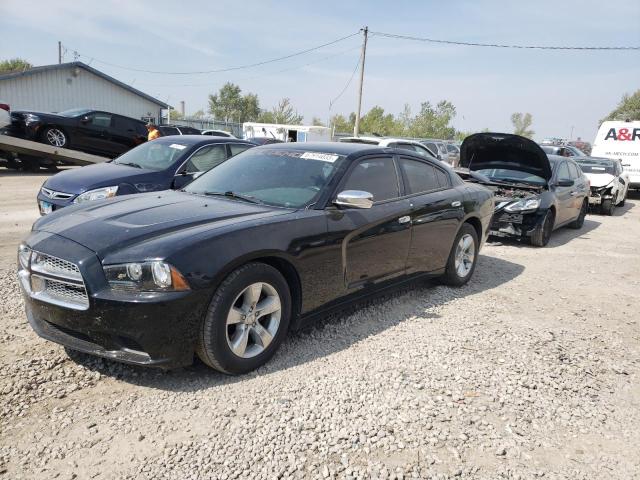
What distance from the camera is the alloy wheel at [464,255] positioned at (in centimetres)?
566

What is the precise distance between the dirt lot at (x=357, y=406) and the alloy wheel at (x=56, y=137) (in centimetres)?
1146

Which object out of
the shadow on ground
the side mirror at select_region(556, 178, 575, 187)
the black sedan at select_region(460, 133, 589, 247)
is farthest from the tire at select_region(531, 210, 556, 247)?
the shadow on ground

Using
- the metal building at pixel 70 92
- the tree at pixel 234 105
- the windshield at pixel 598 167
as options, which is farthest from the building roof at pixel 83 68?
the tree at pixel 234 105

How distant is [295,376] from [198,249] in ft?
3.60

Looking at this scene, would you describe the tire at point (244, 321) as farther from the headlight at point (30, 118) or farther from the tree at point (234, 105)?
the tree at point (234, 105)

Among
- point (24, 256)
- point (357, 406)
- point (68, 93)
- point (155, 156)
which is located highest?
point (68, 93)

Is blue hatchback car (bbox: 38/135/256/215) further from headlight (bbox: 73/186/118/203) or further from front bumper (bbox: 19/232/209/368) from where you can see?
front bumper (bbox: 19/232/209/368)

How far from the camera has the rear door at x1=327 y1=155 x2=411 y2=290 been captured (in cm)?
398

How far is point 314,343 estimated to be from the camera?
3943 mm

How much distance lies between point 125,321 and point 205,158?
211 inches

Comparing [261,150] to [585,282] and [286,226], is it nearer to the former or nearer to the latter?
[286,226]

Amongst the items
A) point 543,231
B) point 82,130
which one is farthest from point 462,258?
point 82,130

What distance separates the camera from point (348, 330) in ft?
13.9

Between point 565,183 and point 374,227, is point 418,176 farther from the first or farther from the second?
point 565,183
